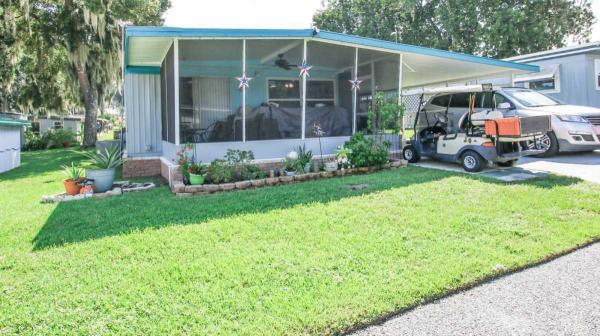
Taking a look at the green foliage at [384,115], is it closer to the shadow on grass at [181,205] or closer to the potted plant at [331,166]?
the potted plant at [331,166]

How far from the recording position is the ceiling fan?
25.8 ft

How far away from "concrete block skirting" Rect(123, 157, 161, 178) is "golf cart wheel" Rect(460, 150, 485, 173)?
21.8 feet

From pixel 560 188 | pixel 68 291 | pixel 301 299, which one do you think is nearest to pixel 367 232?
pixel 301 299

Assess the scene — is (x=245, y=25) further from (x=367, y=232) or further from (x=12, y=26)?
(x=12, y=26)

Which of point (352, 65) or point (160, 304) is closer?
point (160, 304)

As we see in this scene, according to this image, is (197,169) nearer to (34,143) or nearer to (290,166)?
(290,166)

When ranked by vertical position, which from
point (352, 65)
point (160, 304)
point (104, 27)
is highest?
point (104, 27)

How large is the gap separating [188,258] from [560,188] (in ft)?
17.0

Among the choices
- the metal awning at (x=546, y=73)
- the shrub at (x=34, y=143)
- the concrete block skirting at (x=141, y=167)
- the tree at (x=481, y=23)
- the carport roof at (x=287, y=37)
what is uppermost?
the tree at (x=481, y=23)

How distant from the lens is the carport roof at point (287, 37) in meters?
6.59

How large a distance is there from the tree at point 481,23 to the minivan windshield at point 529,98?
12822 millimetres

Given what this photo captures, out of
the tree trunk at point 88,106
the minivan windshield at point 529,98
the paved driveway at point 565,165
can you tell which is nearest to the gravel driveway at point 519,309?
the paved driveway at point 565,165

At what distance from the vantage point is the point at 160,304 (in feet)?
9.01

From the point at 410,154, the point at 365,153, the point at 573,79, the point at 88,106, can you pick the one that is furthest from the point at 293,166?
the point at 88,106
